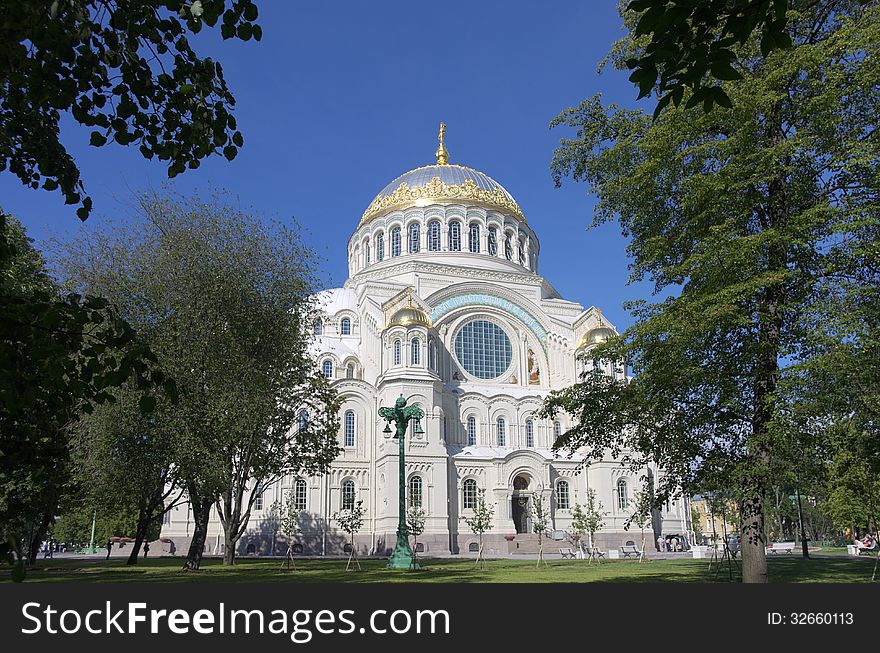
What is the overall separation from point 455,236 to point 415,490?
2050 cm

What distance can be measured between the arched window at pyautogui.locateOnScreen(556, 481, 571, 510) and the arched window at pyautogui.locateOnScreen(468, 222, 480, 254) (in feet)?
58.8

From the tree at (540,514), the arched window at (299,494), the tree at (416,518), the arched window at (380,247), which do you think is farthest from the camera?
the arched window at (380,247)

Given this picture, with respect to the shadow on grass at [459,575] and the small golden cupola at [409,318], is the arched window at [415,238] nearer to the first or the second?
the small golden cupola at [409,318]

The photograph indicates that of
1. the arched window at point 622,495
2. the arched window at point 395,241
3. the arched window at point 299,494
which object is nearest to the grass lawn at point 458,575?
the arched window at point 299,494

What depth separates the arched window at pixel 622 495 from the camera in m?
47.3

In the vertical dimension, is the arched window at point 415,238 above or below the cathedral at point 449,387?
above

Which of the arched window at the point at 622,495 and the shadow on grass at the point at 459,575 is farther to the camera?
the arched window at the point at 622,495

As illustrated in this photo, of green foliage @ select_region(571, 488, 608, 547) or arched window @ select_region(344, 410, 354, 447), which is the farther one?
arched window @ select_region(344, 410, 354, 447)

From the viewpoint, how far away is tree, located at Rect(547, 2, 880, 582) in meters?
13.5

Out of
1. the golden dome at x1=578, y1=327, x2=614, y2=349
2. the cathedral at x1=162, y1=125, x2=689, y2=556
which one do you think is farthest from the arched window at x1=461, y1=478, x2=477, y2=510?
the golden dome at x1=578, y1=327, x2=614, y2=349

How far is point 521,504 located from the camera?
46812mm

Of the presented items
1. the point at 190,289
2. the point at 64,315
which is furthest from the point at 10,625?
the point at 190,289

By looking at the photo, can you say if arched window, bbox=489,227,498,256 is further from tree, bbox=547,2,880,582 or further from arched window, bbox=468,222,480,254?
tree, bbox=547,2,880,582

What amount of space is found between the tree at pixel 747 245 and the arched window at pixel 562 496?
3182 cm
